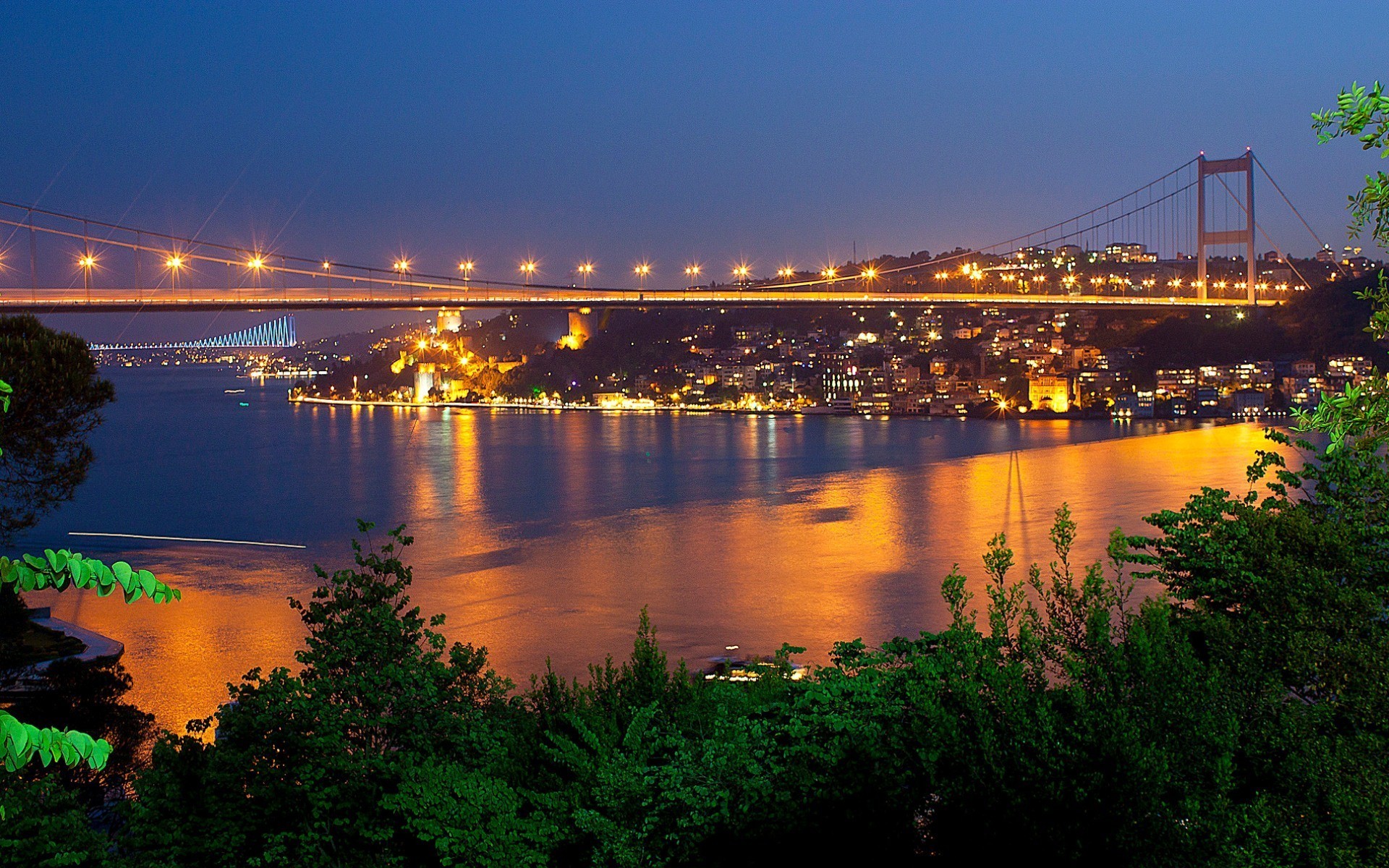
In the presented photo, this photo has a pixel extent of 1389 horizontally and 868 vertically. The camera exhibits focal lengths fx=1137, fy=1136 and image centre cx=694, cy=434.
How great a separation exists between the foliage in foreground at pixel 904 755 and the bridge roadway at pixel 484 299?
1242 cm

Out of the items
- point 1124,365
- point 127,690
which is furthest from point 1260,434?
point 127,690

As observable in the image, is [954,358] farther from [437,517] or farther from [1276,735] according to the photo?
[1276,735]

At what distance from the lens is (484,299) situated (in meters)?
19.5

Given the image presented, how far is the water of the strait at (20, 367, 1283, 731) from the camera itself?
7.79 meters

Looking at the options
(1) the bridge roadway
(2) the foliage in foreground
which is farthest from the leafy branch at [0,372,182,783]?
(1) the bridge roadway

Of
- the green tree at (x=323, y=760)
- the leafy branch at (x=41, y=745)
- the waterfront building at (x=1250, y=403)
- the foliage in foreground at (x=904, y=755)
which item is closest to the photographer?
the leafy branch at (x=41, y=745)

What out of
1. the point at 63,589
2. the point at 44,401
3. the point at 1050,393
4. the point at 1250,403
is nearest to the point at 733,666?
the point at 44,401

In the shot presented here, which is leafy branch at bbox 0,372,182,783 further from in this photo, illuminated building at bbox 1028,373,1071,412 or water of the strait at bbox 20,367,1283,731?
illuminated building at bbox 1028,373,1071,412

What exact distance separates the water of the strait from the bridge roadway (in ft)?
8.75

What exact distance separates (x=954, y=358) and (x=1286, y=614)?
3444 cm

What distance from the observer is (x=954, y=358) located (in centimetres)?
3659

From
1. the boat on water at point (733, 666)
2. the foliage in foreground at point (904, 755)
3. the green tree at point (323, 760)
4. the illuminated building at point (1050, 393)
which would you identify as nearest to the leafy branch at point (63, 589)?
the foliage in foreground at point (904, 755)

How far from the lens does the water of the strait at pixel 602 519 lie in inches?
307

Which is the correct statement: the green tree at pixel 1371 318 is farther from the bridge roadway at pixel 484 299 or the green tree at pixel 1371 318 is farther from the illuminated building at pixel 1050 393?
the illuminated building at pixel 1050 393
